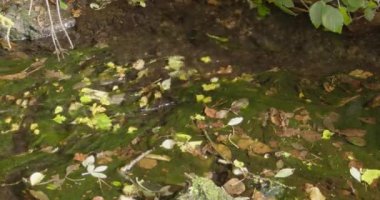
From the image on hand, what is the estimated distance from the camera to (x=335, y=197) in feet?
11.3

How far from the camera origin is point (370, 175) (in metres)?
3.60

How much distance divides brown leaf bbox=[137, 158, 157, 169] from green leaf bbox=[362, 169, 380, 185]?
151 cm

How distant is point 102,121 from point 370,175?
84.3 inches

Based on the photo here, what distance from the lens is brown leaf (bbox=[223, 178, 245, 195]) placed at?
3.46 meters

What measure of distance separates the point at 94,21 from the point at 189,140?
267 centimetres

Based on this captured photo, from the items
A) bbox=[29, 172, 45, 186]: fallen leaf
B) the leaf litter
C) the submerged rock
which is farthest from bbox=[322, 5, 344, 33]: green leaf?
the submerged rock

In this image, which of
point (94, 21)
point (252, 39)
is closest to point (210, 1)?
point (252, 39)

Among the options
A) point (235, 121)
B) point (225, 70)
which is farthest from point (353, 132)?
point (225, 70)

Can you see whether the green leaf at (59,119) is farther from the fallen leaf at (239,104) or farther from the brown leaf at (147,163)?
the fallen leaf at (239,104)

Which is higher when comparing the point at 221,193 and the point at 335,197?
the point at 221,193

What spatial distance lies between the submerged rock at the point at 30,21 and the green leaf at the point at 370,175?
368 cm

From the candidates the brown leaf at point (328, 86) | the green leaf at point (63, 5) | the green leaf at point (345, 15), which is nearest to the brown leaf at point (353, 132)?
the brown leaf at point (328, 86)

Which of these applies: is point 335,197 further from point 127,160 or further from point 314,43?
point 314,43

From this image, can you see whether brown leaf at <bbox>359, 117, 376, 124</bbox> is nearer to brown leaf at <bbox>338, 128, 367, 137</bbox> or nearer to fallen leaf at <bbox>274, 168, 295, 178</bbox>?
brown leaf at <bbox>338, 128, 367, 137</bbox>
